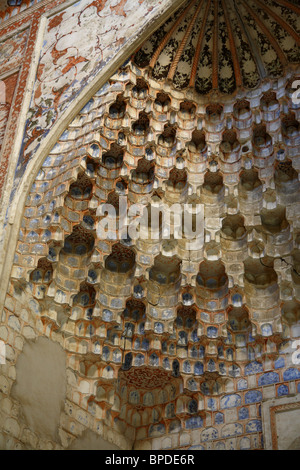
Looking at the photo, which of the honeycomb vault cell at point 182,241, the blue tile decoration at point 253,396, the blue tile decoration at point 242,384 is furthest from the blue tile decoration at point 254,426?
the blue tile decoration at point 242,384

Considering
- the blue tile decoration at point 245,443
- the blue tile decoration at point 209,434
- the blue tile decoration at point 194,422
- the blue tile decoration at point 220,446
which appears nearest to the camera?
the blue tile decoration at point 245,443

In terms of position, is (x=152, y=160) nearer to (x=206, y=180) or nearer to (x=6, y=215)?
(x=206, y=180)

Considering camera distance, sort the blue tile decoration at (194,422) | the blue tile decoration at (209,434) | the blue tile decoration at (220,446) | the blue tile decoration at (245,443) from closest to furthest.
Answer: the blue tile decoration at (245,443) < the blue tile decoration at (220,446) < the blue tile decoration at (209,434) < the blue tile decoration at (194,422)

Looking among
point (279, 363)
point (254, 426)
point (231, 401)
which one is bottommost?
point (254, 426)

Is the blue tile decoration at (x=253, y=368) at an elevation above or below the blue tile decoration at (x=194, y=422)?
above

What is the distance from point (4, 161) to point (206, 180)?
5.52 feet

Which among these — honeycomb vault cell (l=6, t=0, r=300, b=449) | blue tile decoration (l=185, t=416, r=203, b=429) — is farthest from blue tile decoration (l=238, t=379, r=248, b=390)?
blue tile decoration (l=185, t=416, r=203, b=429)

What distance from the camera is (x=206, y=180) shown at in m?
6.50

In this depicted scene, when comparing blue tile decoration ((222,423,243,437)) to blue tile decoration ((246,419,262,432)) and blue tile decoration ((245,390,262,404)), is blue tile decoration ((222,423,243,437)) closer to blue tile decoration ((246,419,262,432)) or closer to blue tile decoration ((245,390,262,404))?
blue tile decoration ((246,419,262,432))

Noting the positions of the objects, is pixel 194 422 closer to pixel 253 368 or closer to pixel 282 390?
pixel 253 368

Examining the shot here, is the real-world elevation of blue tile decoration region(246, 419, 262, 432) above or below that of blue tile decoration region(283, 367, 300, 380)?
below

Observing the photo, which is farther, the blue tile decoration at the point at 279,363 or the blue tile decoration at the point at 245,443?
the blue tile decoration at the point at 279,363

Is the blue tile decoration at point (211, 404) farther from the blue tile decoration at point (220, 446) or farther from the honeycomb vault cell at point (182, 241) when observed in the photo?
the blue tile decoration at point (220, 446)

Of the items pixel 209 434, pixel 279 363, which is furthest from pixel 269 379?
pixel 209 434
